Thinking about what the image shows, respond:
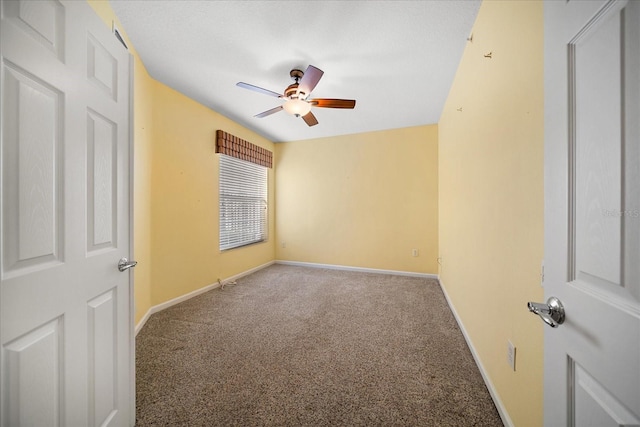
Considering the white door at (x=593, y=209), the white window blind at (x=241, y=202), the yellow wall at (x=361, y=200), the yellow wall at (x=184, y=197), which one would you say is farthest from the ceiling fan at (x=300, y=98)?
the yellow wall at (x=361, y=200)

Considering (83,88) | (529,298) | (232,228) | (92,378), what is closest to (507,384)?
(529,298)

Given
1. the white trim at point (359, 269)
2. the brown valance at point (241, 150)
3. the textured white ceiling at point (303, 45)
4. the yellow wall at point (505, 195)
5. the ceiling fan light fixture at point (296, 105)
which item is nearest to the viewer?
the yellow wall at point (505, 195)

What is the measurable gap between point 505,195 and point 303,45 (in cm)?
187

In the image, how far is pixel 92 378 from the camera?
3.08ft

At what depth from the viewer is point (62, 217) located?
2.69 feet

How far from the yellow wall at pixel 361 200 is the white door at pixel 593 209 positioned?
331cm

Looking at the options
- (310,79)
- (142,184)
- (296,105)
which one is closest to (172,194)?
(142,184)

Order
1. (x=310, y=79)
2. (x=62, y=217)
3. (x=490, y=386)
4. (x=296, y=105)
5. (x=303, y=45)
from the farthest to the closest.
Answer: (x=296, y=105), (x=310, y=79), (x=303, y=45), (x=490, y=386), (x=62, y=217)

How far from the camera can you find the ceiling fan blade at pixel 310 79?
6.26ft

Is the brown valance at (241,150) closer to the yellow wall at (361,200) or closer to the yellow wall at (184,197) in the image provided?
the yellow wall at (184,197)

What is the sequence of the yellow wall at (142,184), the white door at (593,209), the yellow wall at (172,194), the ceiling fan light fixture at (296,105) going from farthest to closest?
the ceiling fan light fixture at (296,105)
the yellow wall at (172,194)
the yellow wall at (142,184)
the white door at (593,209)

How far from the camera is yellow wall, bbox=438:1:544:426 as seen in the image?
0.97m

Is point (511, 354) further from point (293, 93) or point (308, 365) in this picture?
point (293, 93)

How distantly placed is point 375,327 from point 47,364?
2126 mm
